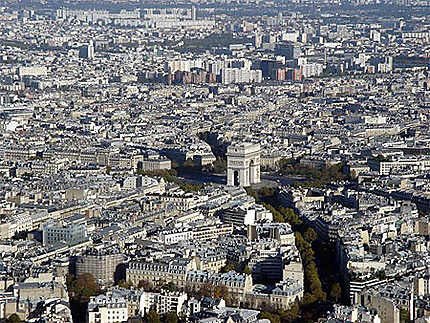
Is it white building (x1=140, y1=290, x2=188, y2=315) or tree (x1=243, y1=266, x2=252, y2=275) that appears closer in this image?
white building (x1=140, y1=290, x2=188, y2=315)

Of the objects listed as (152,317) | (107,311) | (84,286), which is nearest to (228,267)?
(84,286)

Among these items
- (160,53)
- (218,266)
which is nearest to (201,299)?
(218,266)

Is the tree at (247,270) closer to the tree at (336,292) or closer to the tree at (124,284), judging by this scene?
the tree at (336,292)

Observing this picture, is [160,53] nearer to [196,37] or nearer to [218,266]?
[196,37]

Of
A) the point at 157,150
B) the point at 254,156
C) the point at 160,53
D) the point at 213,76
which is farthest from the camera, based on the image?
the point at 160,53

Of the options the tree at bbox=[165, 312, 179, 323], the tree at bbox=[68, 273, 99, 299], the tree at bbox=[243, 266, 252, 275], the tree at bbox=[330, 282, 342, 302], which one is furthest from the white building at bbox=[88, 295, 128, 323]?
the tree at bbox=[330, 282, 342, 302]

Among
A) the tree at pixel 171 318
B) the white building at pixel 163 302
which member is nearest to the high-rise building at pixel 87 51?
the white building at pixel 163 302

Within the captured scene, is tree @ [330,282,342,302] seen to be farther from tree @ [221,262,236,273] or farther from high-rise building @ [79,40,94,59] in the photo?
high-rise building @ [79,40,94,59]
